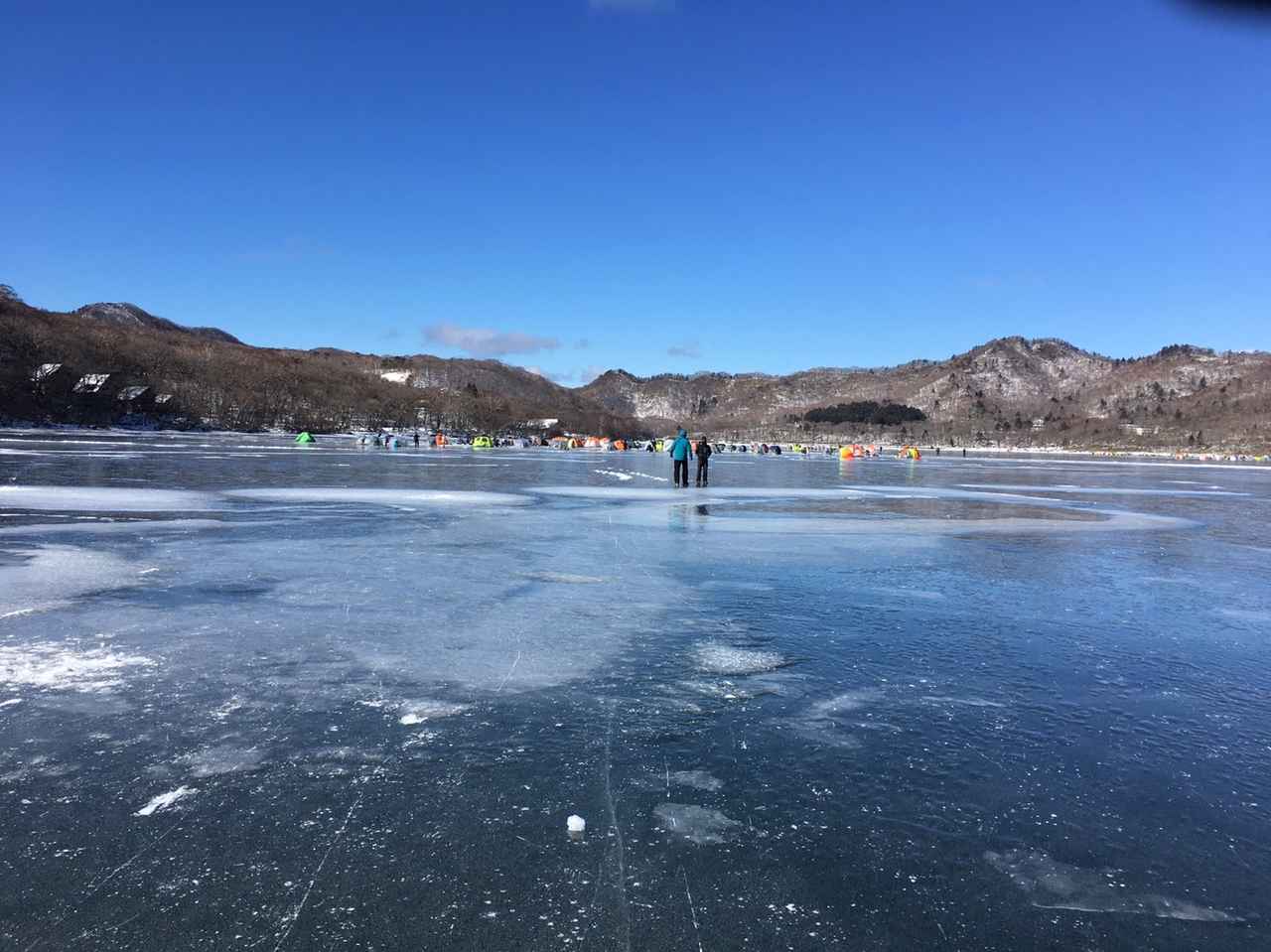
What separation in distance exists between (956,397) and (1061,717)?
19297 cm

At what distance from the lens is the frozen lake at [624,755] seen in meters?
2.47

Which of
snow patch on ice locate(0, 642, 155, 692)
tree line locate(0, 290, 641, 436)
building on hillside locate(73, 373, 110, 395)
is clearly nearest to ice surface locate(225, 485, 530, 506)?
snow patch on ice locate(0, 642, 155, 692)

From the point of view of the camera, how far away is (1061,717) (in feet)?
13.9

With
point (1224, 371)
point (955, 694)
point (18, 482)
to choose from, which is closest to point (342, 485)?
point (18, 482)

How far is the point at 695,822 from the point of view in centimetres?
305

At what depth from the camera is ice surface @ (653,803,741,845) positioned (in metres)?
2.94

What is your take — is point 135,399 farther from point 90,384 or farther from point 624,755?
point 624,755

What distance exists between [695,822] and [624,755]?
24.8 inches

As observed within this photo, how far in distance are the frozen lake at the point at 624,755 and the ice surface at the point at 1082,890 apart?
1 cm

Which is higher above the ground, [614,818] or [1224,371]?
[1224,371]

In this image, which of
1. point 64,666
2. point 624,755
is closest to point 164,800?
point 624,755

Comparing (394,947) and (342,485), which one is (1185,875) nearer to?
(394,947)

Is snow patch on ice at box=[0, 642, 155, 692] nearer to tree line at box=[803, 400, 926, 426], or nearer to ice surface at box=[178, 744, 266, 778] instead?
ice surface at box=[178, 744, 266, 778]

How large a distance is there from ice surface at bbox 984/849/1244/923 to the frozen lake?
0.04 feet
